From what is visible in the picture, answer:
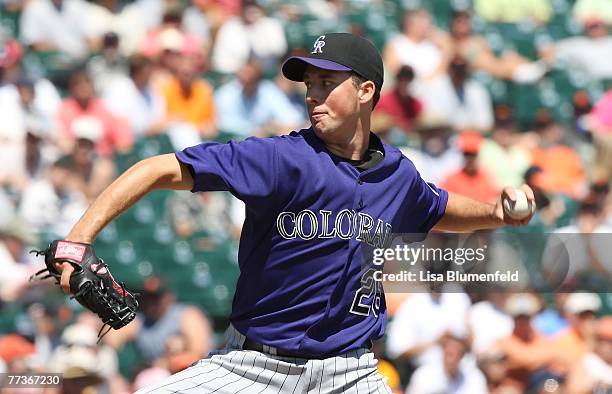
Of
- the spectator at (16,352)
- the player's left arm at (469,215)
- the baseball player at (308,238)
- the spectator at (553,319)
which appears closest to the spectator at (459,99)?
the spectator at (553,319)

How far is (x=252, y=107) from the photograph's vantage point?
860 cm

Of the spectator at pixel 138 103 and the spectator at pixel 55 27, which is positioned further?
the spectator at pixel 55 27

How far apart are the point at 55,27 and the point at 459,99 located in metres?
3.42

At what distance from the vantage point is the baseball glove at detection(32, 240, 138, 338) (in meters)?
3.29

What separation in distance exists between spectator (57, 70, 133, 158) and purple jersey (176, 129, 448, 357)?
172 inches

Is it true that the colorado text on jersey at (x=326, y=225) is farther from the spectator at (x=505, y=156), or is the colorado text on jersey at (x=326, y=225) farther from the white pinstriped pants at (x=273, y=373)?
the spectator at (x=505, y=156)

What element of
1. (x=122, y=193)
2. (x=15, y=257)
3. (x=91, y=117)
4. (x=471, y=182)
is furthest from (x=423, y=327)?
(x=122, y=193)

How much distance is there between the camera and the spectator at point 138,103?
27.0ft

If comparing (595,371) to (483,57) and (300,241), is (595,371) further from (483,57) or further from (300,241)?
(300,241)

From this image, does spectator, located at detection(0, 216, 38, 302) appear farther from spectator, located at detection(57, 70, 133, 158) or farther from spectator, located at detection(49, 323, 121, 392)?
spectator, located at detection(57, 70, 133, 158)

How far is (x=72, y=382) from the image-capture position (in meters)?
6.62

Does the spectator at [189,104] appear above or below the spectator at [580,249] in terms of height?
above

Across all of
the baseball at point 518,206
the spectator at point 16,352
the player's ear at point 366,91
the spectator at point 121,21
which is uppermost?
the player's ear at point 366,91

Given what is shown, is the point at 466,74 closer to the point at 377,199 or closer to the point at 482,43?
the point at 482,43
